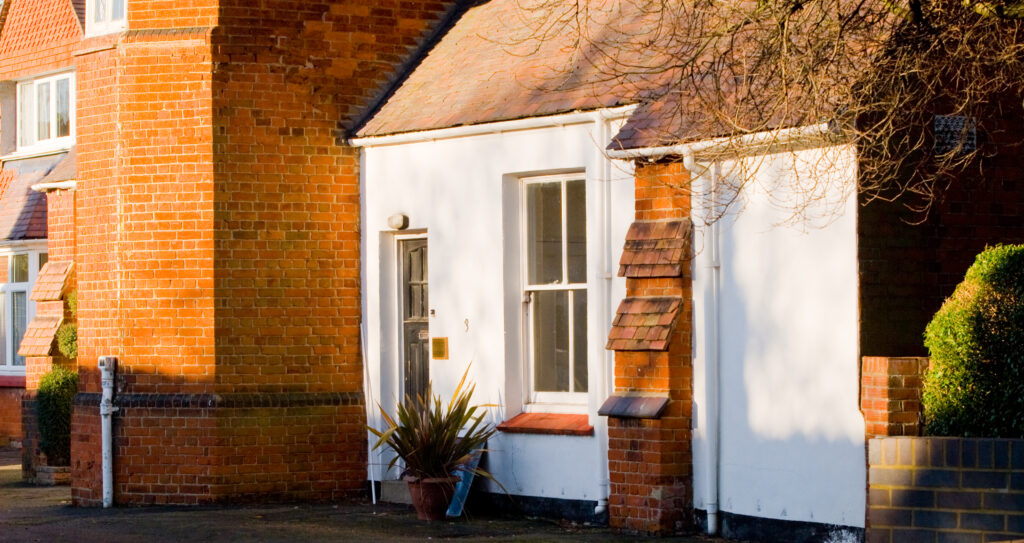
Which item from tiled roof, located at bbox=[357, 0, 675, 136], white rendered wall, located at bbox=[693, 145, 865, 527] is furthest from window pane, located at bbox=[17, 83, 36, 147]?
white rendered wall, located at bbox=[693, 145, 865, 527]

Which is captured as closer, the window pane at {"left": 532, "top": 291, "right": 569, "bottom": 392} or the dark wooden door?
the window pane at {"left": 532, "top": 291, "right": 569, "bottom": 392}

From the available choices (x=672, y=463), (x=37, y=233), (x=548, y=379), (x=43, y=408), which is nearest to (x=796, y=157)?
(x=672, y=463)

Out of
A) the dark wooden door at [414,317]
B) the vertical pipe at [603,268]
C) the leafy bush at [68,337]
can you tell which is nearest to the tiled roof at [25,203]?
the leafy bush at [68,337]

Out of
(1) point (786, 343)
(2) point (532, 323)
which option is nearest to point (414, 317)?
(2) point (532, 323)

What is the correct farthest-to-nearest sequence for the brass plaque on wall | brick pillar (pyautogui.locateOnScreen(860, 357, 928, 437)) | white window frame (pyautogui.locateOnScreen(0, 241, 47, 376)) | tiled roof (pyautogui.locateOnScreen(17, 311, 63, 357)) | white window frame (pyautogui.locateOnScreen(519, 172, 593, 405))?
white window frame (pyautogui.locateOnScreen(0, 241, 47, 376))
tiled roof (pyautogui.locateOnScreen(17, 311, 63, 357))
the brass plaque on wall
white window frame (pyautogui.locateOnScreen(519, 172, 593, 405))
brick pillar (pyautogui.locateOnScreen(860, 357, 928, 437))

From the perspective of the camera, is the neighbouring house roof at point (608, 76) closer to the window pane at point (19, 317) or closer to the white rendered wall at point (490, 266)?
the white rendered wall at point (490, 266)

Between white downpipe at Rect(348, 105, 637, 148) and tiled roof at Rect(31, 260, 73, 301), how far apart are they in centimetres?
434

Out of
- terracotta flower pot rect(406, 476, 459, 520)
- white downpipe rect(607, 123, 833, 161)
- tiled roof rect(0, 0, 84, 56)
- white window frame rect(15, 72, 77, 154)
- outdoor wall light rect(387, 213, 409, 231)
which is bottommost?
terracotta flower pot rect(406, 476, 459, 520)

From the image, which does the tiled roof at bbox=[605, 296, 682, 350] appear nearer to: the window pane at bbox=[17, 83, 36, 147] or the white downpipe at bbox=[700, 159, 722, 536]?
the white downpipe at bbox=[700, 159, 722, 536]

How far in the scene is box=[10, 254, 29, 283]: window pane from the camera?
73.8 feet

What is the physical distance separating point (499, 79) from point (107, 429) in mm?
4831

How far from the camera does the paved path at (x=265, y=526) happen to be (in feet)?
38.3

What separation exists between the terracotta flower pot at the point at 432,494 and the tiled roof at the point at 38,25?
422 inches

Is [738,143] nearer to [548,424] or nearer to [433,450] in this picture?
[548,424]
